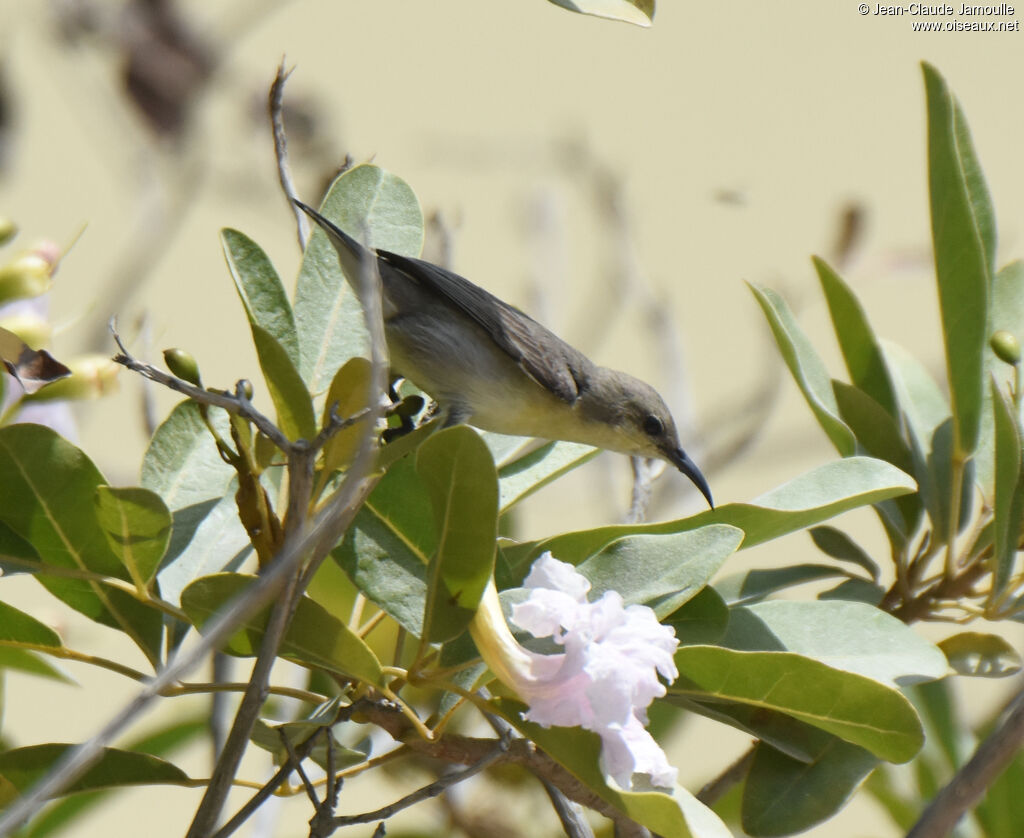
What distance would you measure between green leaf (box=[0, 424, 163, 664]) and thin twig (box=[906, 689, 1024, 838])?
3.52 ft

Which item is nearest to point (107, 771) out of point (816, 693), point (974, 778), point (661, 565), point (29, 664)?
point (29, 664)

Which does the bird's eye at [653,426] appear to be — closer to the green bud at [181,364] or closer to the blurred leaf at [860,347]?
the blurred leaf at [860,347]

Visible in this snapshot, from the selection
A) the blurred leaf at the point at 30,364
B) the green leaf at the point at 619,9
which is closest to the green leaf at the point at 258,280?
the blurred leaf at the point at 30,364

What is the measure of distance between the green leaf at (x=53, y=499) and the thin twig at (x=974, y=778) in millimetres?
1074

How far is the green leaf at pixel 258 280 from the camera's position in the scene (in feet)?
5.10

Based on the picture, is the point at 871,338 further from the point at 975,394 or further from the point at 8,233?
the point at 8,233

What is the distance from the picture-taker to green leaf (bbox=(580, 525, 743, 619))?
1330 mm

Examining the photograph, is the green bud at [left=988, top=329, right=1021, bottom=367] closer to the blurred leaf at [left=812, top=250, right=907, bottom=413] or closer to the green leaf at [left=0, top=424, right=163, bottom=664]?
the blurred leaf at [left=812, top=250, right=907, bottom=413]

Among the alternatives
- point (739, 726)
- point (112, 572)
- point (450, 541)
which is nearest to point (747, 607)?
point (739, 726)

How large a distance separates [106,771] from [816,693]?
3.00ft

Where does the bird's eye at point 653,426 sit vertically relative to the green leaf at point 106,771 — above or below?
above

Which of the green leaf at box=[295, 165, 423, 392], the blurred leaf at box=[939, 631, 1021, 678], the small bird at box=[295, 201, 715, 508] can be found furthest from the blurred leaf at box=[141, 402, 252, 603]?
the blurred leaf at box=[939, 631, 1021, 678]

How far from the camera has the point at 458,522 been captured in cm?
129

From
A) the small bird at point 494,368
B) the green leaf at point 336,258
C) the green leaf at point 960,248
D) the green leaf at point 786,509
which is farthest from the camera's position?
the small bird at point 494,368
